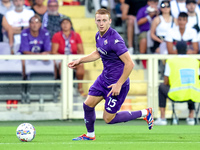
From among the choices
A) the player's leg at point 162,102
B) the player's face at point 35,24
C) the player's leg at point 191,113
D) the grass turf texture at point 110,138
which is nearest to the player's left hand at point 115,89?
the grass turf texture at point 110,138

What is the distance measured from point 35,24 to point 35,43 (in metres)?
0.45

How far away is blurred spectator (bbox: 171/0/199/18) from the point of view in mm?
14211

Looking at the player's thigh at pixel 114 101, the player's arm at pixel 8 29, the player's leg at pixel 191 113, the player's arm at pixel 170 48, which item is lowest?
the player's leg at pixel 191 113

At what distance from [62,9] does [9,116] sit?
4.33m

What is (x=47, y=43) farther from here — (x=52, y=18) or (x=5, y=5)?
(x=5, y=5)

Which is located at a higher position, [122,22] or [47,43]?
[122,22]

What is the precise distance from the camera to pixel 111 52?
7680mm

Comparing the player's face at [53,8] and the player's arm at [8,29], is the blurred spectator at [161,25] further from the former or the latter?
the player's arm at [8,29]

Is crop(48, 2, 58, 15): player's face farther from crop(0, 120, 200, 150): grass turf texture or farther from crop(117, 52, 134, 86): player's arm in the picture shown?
crop(117, 52, 134, 86): player's arm

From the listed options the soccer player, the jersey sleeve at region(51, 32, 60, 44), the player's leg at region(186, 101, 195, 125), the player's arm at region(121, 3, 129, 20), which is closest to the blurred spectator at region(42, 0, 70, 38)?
the jersey sleeve at region(51, 32, 60, 44)

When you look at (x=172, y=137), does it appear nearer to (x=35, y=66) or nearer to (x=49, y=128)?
(x=49, y=128)

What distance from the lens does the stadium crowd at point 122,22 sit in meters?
12.8

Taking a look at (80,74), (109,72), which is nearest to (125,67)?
(109,72)

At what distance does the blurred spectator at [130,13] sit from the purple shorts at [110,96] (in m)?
5.96
